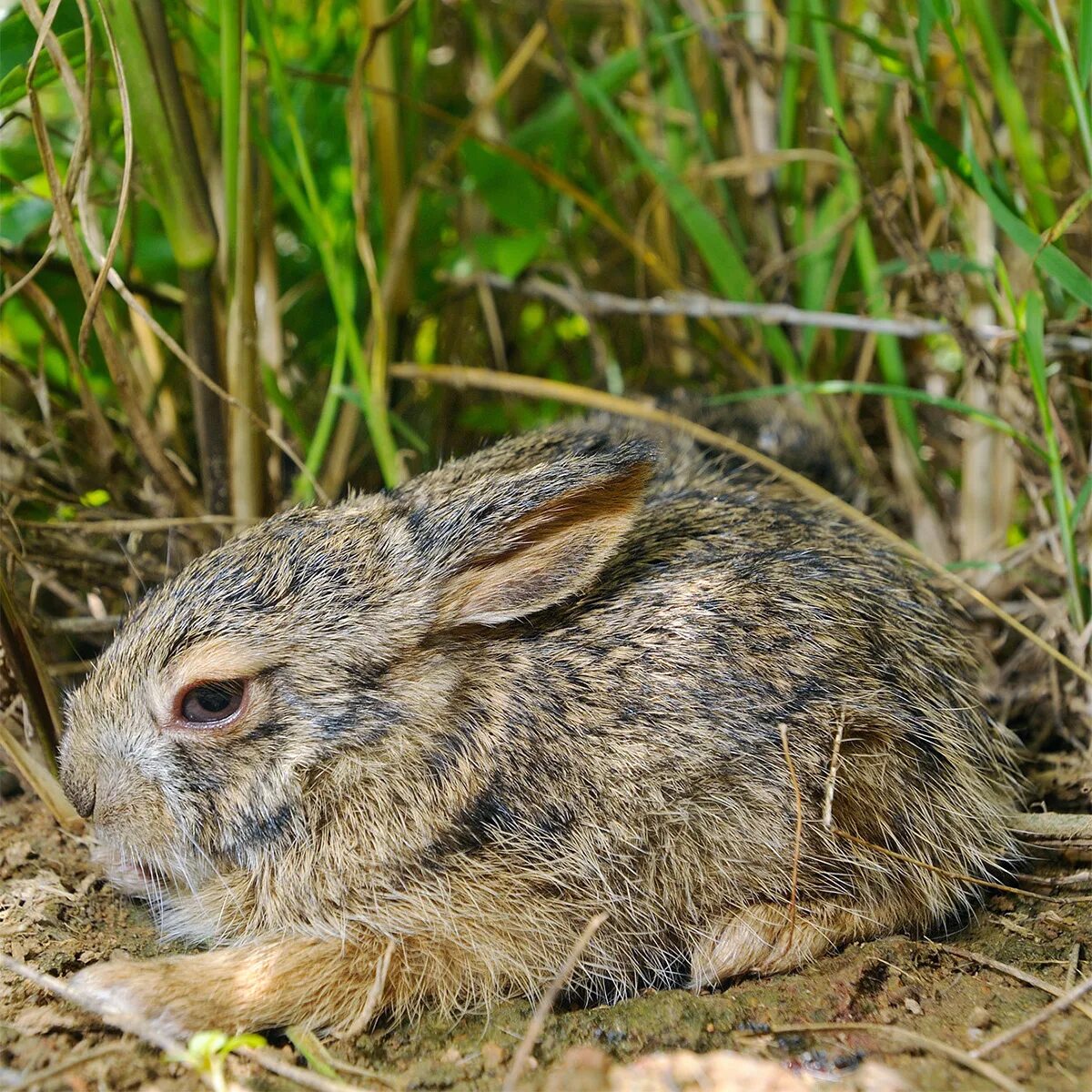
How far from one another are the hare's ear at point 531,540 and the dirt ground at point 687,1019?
2.86 ft

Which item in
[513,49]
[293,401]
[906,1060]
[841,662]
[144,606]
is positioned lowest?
[906,1060]

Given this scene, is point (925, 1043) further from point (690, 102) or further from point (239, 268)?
point (690, 102)

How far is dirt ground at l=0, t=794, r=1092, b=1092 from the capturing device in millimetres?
2010

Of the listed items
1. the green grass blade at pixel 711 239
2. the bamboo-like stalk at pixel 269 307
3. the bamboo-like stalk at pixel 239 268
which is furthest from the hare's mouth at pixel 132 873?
the green grass blade at pixel 711 239

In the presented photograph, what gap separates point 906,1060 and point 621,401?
2.14 metres

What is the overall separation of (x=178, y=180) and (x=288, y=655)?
146cm

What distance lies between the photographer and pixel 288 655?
8.11ft

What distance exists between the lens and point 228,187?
3.17m

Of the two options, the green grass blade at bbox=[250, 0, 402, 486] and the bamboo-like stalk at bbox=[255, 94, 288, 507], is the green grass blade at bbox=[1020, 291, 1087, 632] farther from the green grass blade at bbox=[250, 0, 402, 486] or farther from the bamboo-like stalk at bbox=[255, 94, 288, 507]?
the bamboo-like stalk at bbox=[255, 94, 288, 507]

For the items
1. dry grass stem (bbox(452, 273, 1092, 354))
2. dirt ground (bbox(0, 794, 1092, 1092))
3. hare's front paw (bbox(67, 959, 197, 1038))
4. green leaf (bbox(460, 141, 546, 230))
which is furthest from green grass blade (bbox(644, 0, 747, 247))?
hare's front paw (bbox(67, 959, 197, 1038))

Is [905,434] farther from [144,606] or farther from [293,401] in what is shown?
[144,606]

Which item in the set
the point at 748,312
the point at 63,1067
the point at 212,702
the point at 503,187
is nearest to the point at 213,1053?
the point at 63,1067

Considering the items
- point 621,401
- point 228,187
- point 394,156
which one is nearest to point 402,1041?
point 621,401

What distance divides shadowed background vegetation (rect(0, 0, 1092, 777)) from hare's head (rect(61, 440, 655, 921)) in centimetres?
50
